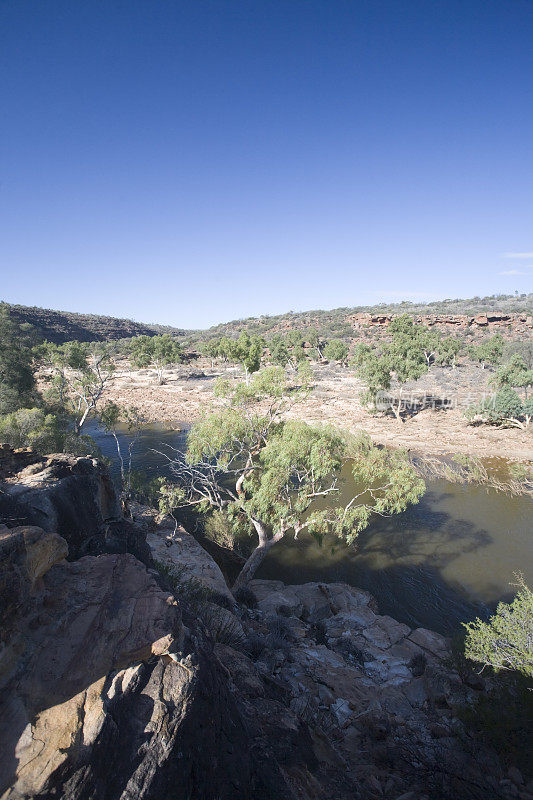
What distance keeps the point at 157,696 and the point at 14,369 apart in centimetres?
1989

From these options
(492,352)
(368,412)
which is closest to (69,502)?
(368,412)

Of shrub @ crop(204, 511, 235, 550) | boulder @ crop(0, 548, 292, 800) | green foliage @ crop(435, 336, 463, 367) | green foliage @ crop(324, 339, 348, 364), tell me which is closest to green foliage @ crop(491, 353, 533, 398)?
green foliage @ crop(435, 336, 463, 367)

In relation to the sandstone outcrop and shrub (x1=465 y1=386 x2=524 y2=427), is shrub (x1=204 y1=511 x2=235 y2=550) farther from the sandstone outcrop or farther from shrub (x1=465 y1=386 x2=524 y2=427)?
shrub (x1=465 y1=386 x2=524 y2=427)

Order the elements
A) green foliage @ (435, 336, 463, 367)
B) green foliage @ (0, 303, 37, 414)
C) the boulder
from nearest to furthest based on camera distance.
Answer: the boulder < green foliage @ (0, 303, 37, 414) < green foliage @ (435, 336, 463, 367)

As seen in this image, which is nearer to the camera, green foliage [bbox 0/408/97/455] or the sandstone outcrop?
the sandstone outcrop

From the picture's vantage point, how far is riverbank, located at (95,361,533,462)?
2609 centimetres

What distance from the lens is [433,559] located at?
47.1 ft

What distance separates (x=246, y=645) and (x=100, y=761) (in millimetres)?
4728

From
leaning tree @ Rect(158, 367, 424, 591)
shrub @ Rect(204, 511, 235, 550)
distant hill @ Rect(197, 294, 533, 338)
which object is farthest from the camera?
distant hill @ Rect(197, 294, 533, 338)

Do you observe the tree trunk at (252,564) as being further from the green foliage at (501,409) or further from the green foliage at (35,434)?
the green foliage at (501,409)

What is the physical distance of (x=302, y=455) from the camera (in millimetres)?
11711

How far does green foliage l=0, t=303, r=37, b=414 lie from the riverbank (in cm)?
501

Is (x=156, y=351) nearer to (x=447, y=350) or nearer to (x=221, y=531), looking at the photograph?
(x=447, y=350)

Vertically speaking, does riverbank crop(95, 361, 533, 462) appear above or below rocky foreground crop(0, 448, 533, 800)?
below
